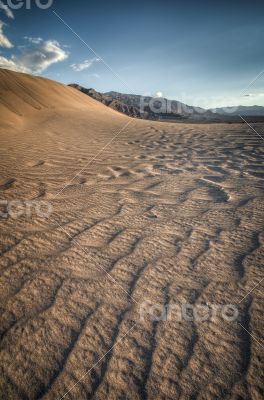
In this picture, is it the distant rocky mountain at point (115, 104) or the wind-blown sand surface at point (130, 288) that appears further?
the distant rocky mountain at point (115, 104)

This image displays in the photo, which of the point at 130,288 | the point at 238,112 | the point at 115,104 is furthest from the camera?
the point at 238,112

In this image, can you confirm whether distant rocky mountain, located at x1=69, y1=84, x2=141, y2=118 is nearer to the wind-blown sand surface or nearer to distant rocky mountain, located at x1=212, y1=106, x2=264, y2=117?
distant rocky mountain, located at x1=212, y1=106, x2=264, y2=117

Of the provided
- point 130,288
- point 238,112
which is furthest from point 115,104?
point 238,112

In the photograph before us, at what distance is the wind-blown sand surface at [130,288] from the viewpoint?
1049 millimetres

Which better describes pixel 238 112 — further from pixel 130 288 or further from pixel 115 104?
pixel 130 288

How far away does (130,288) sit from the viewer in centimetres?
148

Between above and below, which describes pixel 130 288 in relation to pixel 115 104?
below

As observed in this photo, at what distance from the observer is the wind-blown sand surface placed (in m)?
1.05

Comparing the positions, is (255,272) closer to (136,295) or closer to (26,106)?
(136,295)

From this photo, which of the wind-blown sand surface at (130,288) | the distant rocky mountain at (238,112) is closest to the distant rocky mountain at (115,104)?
the distant rocky mountain at (238,112)

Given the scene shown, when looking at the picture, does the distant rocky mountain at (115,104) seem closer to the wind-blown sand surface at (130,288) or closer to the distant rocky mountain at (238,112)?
the distant rocky mountain at (238,112)

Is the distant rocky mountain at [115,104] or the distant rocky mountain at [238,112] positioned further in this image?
the distant rocky mountain at [115,104]

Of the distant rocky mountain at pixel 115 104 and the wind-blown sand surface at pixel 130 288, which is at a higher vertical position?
the distant rocky mountain at pixel 115 104

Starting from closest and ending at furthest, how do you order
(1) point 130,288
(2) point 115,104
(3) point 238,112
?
1. (1) point 130,288
2. (2) point 115,104
3. (3) point 238,112
